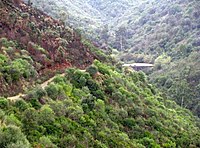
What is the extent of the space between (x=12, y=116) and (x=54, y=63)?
525 inches

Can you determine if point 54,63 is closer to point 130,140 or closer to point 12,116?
point 130,140

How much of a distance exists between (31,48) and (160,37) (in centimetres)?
6565

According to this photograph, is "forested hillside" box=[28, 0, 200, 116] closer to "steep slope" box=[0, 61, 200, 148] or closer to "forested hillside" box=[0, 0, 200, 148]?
"steep slope" box=[0, 61, 200, 148]

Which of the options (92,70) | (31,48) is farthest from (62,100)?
(31,48)

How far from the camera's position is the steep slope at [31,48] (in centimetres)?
2720

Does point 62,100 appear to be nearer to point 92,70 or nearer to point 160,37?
point 92,70

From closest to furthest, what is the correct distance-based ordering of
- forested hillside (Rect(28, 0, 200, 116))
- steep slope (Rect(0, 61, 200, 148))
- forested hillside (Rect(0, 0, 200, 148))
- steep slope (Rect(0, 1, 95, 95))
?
steep slope (Rect(0, 61, 200, 148)), forested hillside (Rect(0, 0, 200, 148)), steep slope (Rect(0, 1, 95, 95)), forested hillside (Rect(28, 0, 200, 116))

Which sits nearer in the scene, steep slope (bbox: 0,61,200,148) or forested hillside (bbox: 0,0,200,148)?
steep slope (bbox: 0,61,200,148)

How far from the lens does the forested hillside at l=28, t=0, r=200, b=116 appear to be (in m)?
67.2

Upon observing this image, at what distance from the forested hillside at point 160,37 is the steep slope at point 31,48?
27.7 m

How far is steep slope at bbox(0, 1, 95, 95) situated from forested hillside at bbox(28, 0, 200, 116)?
1092 inches

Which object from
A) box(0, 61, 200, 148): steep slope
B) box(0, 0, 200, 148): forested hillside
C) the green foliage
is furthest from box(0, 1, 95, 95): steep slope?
the green foliage

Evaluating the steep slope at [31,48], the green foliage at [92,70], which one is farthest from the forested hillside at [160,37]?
the green foliage at [92,70]

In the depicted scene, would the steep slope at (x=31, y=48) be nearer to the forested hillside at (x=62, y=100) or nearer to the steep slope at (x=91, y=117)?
the forested hillside at (x=62, y=100)
